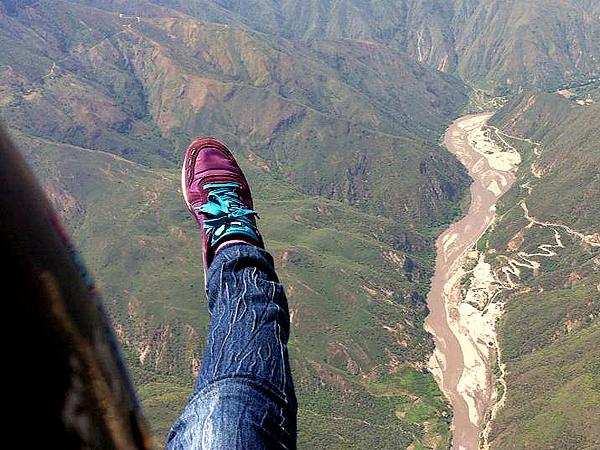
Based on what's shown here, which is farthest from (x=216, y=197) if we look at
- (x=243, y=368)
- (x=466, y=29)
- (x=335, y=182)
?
(x=466, y=29)

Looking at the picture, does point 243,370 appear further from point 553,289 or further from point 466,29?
point 466,29

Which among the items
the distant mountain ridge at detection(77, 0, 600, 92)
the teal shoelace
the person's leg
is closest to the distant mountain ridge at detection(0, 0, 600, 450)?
the distant mountain ridge at detection(77, 0, 600, 92)

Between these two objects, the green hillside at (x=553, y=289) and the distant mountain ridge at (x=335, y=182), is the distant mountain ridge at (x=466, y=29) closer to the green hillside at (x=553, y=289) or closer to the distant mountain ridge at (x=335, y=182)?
the distant mountain ridge at (x=335, y=182)

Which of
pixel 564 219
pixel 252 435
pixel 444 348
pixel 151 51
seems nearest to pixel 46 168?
pixel 151 51

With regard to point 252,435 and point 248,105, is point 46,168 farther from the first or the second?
point 252,435

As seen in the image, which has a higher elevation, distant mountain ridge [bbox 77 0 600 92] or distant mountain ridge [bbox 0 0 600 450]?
distant mountain ridge [bbox 77 0 600 92]

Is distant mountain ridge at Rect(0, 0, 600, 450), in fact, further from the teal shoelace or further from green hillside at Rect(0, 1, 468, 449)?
the teal shoelace

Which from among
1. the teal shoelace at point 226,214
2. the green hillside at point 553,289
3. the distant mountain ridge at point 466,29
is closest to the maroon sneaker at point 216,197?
the teal shoelace at point 226,214
